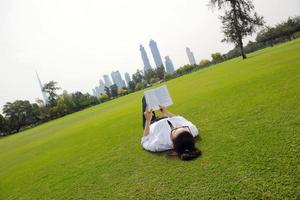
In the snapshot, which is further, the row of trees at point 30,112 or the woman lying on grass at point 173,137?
the row of trees at point 30,112

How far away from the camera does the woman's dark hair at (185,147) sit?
4493 millimetres

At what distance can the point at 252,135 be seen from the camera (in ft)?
15.5

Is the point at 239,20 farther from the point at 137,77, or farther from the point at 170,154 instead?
the point at 137,77

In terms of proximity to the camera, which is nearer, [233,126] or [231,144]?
[231,144]

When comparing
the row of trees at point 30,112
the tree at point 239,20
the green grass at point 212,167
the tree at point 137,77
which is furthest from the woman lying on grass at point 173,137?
the tree at point 137,77

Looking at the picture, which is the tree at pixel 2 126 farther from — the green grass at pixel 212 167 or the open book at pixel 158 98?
the open book at pixel 158 98

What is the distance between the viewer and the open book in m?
6.18

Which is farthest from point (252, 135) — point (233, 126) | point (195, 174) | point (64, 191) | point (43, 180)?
point (43, 180)

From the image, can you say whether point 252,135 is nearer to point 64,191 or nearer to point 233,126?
point 233,126

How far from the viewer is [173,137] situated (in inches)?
187

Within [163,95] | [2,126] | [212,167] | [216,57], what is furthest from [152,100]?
[216,57]

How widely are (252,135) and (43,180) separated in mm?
5734

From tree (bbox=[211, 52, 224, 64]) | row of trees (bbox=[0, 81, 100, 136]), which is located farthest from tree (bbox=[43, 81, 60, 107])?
tree (bbox=[211, 52, 224, 64])

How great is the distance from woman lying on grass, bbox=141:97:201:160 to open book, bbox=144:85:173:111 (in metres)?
0.24
